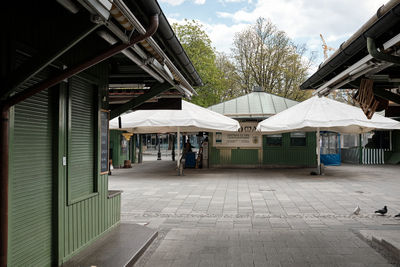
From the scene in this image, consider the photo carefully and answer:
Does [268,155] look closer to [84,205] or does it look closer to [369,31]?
[84,205]

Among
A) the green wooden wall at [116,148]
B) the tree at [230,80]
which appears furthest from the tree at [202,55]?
the green wooden wall at [116,148]

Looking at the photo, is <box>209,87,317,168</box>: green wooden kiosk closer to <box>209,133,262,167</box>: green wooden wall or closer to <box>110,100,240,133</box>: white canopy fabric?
<box>209,133,262,167</box>: green wooden wall

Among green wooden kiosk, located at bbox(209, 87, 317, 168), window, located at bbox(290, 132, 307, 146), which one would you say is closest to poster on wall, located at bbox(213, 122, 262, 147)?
green wooden kiosk, located at bbox(209, 87, 317, 168)

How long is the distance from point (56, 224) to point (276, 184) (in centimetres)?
894

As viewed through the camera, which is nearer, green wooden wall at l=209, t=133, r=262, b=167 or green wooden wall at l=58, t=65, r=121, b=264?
green wooden wall at l=58, t=65, r=121, b=264

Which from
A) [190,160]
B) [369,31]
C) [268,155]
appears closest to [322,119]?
[268,155]

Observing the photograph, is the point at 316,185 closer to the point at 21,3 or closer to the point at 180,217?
the point at 180,217

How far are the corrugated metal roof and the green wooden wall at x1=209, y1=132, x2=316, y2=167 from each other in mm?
1677

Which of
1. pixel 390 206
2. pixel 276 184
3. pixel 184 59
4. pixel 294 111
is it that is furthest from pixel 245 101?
pixel 184 59

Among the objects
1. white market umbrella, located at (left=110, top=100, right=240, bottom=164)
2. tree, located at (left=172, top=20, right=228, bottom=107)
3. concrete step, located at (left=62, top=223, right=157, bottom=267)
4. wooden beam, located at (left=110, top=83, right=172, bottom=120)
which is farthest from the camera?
tree, located at (left=172, top=20, right=228, bottom=107)

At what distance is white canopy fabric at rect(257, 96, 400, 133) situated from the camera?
1195 cm

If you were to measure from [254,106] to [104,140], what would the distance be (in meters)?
15.0

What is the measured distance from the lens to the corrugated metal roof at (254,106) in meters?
18.3

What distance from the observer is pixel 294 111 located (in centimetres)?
1367
